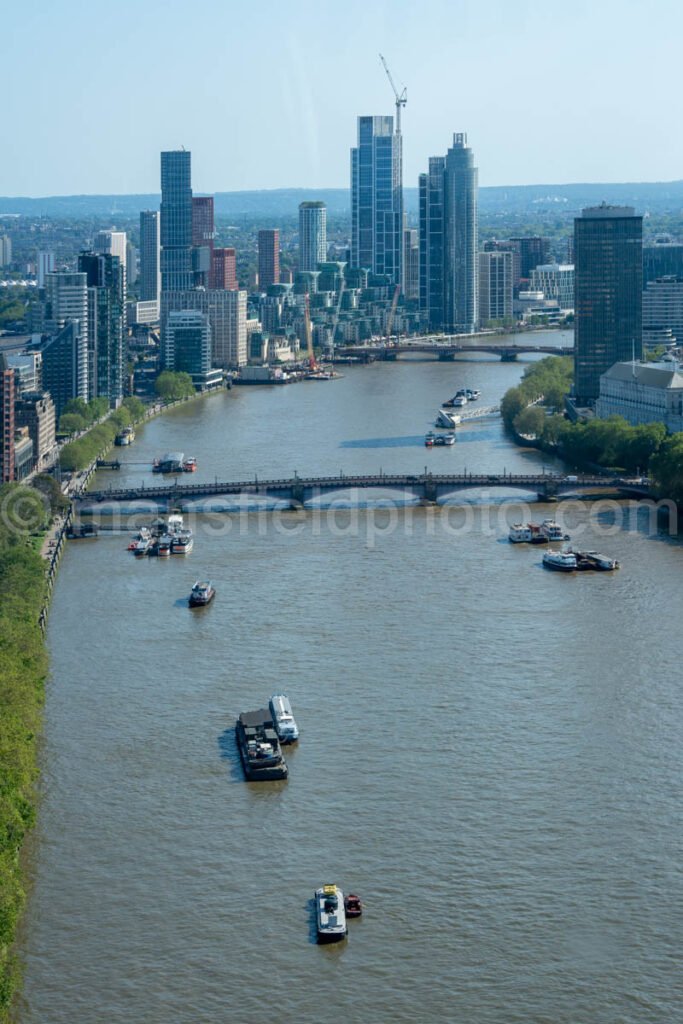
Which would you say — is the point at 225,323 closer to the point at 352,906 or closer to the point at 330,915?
the point at 352,906

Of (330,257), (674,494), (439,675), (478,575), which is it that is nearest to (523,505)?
(674,494)

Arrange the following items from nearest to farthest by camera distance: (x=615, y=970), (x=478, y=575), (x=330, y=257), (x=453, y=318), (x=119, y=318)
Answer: (x=615, y=970)
(x=478, y=575)
(x=119, y=318)
(x=453, y=318)
(x=330, y=257)

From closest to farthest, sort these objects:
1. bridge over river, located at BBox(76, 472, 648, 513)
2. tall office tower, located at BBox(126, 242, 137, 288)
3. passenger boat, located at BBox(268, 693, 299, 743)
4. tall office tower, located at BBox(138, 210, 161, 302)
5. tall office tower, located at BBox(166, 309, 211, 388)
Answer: passenger boat, located at BBox(268, 693, 299, 743)
bridge over river, located at BBox(76, 472, 648, 513)
tall office tower, located at BBox(166, 309, 211, 388)
tall office tower, located at BBox(138, 210, 161, 302)
tall office tower, located at BBox(126, 242, 137, 288)

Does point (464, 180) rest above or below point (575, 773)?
above

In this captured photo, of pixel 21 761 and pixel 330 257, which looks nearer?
pixel 21 761

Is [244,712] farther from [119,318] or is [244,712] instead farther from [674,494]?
[119,318]

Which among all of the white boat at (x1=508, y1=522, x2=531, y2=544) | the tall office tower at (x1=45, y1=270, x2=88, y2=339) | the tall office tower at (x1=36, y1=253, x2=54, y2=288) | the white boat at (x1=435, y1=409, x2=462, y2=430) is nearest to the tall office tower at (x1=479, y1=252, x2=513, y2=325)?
the tall office tower at (x1=36, y1=253, x2=54, y2=288)

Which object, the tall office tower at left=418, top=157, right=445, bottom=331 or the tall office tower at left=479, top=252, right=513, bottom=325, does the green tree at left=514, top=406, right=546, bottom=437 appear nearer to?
the tall office tower at left=418, top=157, right=445, bottom=331

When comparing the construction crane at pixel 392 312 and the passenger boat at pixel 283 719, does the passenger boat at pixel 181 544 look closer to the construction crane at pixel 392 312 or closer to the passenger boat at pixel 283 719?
the passenger boat at pixel 283 719
